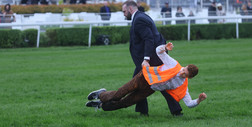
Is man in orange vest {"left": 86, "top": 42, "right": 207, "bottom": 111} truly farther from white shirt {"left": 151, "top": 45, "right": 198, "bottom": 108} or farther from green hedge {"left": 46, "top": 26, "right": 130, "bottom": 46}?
green hedge {"left": 46, "top": 26, "right": 130, "bottom": 46}

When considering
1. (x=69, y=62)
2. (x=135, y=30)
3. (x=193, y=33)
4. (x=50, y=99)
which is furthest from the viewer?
(x=193, y=33)

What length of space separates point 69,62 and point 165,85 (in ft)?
24.8

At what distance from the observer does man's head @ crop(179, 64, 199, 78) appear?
17.7 feet

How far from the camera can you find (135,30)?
6098 mm

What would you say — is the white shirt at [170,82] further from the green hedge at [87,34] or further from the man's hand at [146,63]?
the green hedge at [87,34]

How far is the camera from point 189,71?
17.8 ft

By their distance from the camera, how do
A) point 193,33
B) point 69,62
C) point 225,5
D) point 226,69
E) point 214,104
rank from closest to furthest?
point 214,104 < point 226,69 < point 69,62 < point 193,33 < point 225,5

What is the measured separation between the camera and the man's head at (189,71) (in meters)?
5.40

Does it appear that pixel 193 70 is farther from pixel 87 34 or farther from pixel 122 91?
pixel 87 34

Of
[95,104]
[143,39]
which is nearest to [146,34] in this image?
[143,39]

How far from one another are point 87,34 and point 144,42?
40.7 ft

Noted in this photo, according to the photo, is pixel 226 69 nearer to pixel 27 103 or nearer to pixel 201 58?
pixel 201 58

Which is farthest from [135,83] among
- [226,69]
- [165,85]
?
[226,69]

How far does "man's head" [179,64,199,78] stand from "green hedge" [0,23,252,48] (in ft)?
42.6
